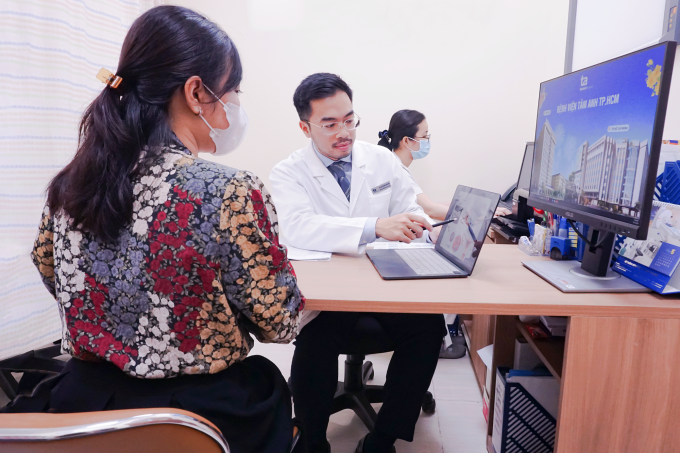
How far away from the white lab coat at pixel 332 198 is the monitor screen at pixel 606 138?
18.1 inches

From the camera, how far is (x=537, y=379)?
3.99 ft

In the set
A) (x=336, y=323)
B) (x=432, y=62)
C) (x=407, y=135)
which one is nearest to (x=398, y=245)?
(x=336, y=323)

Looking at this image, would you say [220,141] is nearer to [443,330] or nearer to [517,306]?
[517,306]

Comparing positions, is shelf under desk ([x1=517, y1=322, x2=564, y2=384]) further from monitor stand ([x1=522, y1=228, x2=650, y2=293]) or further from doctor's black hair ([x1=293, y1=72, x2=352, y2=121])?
doctor's black hair ([x1=293, y1=72, x2=352, y2=121])

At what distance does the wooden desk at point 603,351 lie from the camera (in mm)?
848

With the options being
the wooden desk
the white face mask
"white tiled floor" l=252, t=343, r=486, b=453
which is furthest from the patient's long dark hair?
"white tiled floor" l=252, t=343, r=486, b=453

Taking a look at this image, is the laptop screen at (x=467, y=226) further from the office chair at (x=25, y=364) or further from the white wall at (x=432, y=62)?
the white wall at (x=432, y=62)

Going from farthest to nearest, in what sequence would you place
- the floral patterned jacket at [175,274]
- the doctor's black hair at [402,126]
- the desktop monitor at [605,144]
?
the doctor's black hair at [402,126] < the desktop monitor at [605,144] < the floral patterned jacket at [175,274]

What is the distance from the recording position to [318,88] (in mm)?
1577

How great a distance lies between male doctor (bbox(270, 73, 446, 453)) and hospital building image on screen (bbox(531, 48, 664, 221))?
40cm

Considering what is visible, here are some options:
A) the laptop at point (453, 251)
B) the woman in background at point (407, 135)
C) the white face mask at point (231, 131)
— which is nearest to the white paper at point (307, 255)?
the laptop at point (453, 251)

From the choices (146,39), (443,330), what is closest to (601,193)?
(443,330)

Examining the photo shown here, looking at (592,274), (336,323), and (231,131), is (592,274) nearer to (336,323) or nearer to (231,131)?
(336,323)

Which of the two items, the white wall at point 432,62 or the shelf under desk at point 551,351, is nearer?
the shelf under desk at point 551,351
